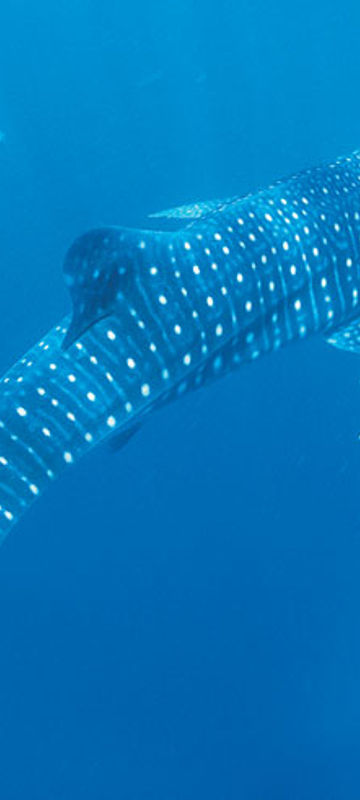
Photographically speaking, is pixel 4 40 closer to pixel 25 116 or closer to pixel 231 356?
pixel 25 116

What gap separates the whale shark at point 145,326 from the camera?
340 centimetres

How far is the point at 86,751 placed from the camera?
9.60m

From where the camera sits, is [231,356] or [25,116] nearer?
[231,356]

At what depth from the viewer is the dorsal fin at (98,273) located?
3.52 metres

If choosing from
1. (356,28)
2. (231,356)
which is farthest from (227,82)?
(231,356)

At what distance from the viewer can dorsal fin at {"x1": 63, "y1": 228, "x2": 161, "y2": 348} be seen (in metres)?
3.52

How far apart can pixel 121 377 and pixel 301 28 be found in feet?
71.0

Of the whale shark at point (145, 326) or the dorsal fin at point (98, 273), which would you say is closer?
the whale shark at point (145, 326)

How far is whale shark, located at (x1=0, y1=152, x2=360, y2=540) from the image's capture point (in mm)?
3402

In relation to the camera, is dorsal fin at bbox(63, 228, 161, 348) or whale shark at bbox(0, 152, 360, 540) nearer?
whale shark at bbox(0, 152, 360, 540)

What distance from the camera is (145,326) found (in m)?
3.61

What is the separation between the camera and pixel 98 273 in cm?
353

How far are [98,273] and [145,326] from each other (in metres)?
0.33

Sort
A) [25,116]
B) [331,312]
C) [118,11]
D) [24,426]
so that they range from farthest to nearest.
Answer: [118,11] < [25,116] < [331,312] < [24,426]
